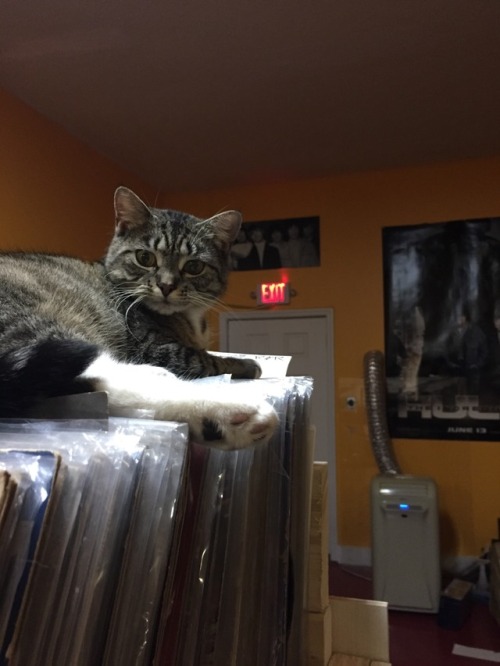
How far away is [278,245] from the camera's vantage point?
13.1 feet

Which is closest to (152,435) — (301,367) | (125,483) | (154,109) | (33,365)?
(125,483)

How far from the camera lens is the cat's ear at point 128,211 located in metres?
1.10

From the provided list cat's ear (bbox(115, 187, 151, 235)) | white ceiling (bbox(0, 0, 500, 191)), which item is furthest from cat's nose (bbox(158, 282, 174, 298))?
white ceiling (bbox(0, 0, 500, 191))

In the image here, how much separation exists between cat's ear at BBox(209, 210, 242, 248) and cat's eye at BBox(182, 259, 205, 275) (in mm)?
79

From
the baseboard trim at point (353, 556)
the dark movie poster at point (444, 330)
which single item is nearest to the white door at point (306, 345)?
the baseboard trim at point (353, 556)

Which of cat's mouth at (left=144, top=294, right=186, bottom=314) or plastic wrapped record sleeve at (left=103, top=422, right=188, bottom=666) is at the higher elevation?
cat's mouth at (left=144, top=294, right=186, bottom=314)

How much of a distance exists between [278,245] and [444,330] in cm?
136

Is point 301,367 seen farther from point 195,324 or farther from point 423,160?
point 195,324

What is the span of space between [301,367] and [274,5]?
97.9 inches

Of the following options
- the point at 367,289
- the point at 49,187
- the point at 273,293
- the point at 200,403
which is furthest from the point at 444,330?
the point at 200,403

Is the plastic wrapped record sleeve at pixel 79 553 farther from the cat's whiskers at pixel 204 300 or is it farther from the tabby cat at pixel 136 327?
the cat's whiskers at pixel 204 300

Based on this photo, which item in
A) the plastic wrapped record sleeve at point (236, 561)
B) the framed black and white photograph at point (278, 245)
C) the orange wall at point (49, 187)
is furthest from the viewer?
the framed black and white photograph at point (278, 245)

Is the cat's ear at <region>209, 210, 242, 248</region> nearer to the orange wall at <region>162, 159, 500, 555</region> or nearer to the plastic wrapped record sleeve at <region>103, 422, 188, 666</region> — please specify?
the plastic wrapped record sleeve at <region>103, 422, 188, 666</region>

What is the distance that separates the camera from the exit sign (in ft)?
12.9
